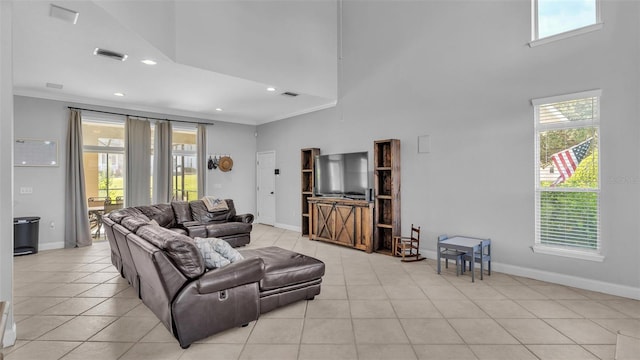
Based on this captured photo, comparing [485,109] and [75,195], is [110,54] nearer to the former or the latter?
[75,195]

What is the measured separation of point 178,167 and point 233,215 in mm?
2043

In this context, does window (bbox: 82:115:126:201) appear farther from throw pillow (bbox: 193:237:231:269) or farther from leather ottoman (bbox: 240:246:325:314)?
throw pillow (bbox: 193:237:231:269)

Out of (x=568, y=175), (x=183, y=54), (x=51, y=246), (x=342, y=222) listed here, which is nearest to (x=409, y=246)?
(x=342, y=222)

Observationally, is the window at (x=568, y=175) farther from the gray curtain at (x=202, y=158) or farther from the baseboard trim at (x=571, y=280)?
the gray curtain at (x=202, y=158)

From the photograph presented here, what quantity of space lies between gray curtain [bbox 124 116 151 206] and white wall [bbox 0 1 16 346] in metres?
4.30

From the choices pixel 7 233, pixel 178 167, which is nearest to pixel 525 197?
pixel 7 233

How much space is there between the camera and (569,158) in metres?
3.78

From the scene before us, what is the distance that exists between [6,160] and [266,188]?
606 centimetres

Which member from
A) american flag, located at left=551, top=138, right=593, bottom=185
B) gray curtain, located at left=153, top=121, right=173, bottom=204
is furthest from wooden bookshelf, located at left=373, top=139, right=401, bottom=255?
gray curtain, located at left=153, top=121, right=173, bottom=204

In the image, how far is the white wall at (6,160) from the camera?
245cm

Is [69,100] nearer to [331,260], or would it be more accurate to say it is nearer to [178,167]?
[178,167]

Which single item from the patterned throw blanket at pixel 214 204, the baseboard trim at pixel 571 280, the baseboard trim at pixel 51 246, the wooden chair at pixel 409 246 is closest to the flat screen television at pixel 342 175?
the wooden chair at pixel 409 246

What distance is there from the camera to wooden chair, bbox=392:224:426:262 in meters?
5.01

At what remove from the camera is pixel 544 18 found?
3.94 meters
